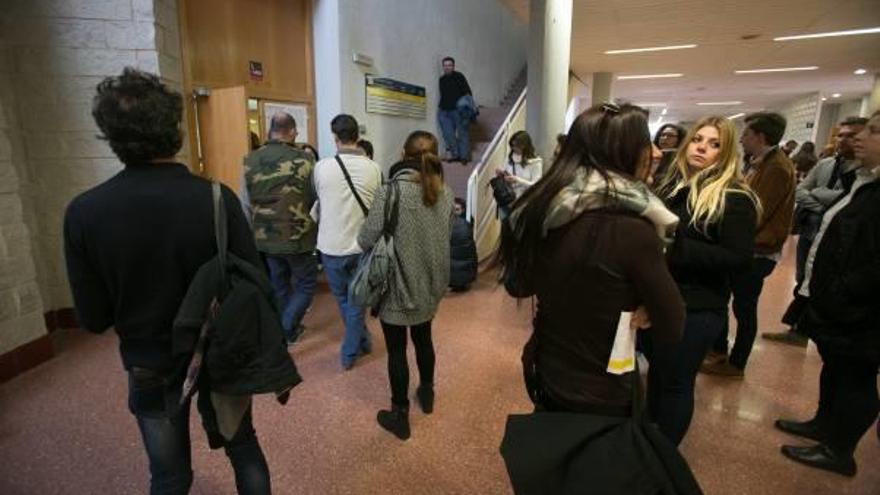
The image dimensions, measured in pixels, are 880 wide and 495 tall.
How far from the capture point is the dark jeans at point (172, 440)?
1.21 meters

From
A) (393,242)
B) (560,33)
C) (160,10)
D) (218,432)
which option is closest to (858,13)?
(560,33)

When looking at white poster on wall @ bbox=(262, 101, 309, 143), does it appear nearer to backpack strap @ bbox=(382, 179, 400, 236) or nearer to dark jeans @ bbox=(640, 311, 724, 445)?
backpack strap @ bbox=(382, 179, 400, 236)

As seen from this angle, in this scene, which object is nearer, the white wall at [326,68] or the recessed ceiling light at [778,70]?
the white wall at [326,68]

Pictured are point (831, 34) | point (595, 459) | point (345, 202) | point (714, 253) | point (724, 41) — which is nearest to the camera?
point (595, 459)

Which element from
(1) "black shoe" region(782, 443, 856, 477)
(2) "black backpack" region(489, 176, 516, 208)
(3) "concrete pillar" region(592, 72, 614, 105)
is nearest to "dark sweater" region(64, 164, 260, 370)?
(1) "black shoe" region(782, 443, 856, 477)

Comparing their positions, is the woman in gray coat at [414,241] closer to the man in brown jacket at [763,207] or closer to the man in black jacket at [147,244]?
the man in black jacket at [147,244]

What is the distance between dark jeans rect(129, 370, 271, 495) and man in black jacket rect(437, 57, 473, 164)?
5.17 metres

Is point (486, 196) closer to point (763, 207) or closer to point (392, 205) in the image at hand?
point (763, 207)

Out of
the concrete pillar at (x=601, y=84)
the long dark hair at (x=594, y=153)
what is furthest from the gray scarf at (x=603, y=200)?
the concrete pillar at (x=601, y=84)

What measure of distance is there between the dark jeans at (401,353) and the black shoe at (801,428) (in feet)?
5.65

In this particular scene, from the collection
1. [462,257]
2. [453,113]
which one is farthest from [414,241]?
[453,113]

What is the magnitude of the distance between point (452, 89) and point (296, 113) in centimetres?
237

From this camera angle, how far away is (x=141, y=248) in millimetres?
1106

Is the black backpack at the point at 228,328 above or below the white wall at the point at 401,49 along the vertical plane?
below
